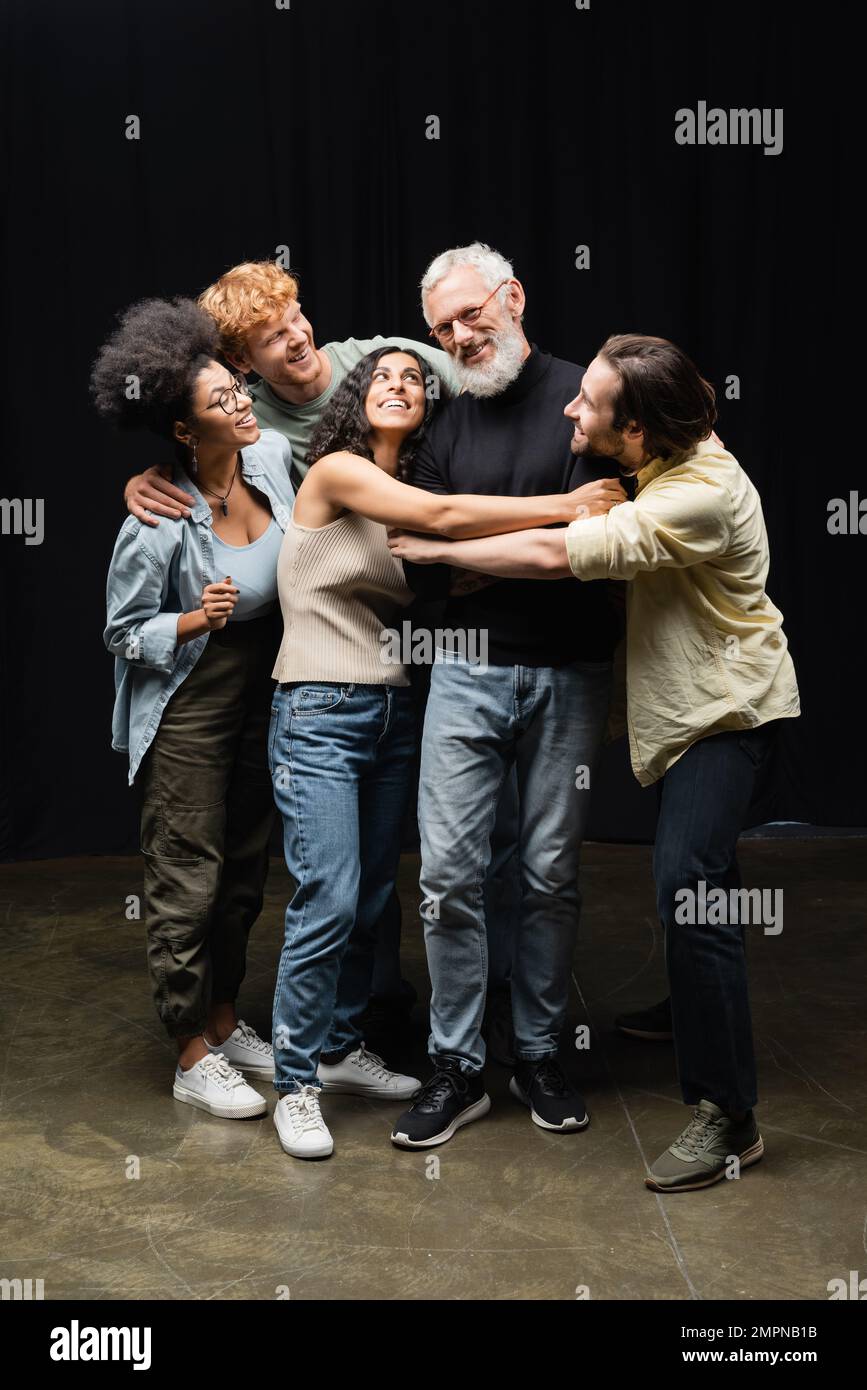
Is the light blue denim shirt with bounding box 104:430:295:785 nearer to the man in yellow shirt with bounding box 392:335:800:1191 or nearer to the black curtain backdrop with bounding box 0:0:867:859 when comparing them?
the man in yellow shirt with bounding box 392:335:800:1191

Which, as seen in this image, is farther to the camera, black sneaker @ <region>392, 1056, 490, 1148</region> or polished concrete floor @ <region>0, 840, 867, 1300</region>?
black sneaker @ <region>392, 1056, 490, 1148</region>

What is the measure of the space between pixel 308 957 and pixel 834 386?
343cm

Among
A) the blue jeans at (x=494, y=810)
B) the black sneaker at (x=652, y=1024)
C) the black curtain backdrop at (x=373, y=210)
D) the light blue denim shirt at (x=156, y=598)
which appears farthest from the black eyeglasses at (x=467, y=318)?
the black curtain backdrop at (x=373, y=210)

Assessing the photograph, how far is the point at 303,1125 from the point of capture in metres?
2.97

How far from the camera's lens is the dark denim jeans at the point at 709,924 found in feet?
8.84

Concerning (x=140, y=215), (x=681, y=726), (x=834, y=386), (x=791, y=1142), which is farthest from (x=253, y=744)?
(x=834, y=386)

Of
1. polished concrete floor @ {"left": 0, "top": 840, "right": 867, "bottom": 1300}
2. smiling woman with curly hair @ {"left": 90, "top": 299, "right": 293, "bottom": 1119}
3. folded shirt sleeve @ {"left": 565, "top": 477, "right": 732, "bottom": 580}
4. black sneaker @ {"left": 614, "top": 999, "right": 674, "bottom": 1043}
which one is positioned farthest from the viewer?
black sneaker @ {"left": 614, "top": 999, "right": 674, "bottom": 1043}

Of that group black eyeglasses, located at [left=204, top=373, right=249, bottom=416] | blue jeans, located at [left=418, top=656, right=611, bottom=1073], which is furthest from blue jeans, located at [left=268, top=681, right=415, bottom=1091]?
black eyeglasses, located at [left=204, top=373, right=249, bottom=416]

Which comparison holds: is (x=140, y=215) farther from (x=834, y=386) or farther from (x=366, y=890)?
(x=366, y=890)

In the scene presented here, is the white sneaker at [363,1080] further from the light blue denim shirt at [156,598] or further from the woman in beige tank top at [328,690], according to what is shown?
the light blue denim shirt at [156,598]

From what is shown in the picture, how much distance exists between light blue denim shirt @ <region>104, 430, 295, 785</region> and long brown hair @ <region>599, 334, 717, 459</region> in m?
0.84

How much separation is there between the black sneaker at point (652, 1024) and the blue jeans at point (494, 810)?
0.63m

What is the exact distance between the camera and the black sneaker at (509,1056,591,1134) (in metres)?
3.04

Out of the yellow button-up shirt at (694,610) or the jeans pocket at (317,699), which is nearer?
the yellow button-up shirt at (694,610)
